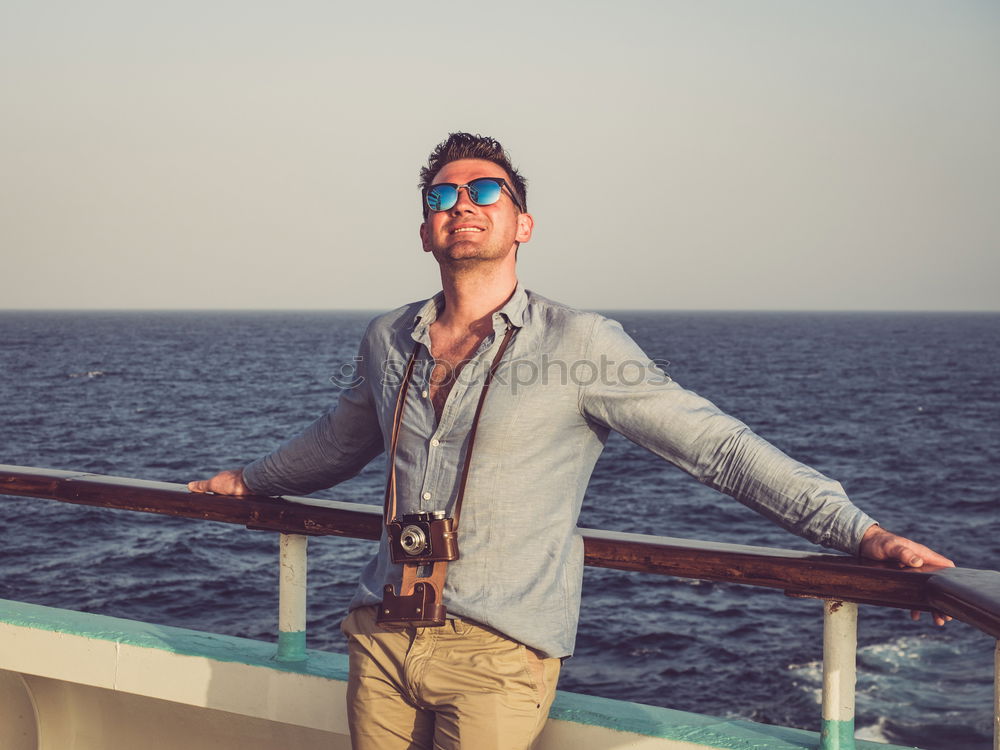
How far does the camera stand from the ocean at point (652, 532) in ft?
41.8

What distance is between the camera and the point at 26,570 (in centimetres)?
1750

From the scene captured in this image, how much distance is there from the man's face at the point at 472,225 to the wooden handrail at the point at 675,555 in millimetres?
601

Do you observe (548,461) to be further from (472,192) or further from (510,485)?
(472,192)

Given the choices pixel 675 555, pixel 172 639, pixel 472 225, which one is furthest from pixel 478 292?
pixel 172 639

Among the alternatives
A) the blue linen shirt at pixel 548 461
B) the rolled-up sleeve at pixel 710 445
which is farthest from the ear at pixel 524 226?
the rolled-up sleeve at pixel 710 445

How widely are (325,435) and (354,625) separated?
55 centimetres

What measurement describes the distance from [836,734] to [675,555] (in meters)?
0.44

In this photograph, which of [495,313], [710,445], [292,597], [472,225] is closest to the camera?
[710,445]

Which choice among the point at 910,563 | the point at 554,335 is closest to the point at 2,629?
the point at 554,335

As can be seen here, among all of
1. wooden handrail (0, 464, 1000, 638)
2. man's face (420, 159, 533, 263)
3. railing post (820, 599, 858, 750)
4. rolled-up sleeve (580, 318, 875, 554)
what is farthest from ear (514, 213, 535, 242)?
railing post (820, 599, 858, 750)

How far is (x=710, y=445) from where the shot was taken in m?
1.82

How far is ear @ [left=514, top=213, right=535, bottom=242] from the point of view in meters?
2.16

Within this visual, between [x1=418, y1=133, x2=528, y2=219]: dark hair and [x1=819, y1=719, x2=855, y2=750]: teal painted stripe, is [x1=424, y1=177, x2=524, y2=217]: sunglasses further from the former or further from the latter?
[x1=819, y1=719, x2=855, y2=750]: teal painted stripe

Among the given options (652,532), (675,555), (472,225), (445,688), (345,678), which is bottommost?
(652,532)
